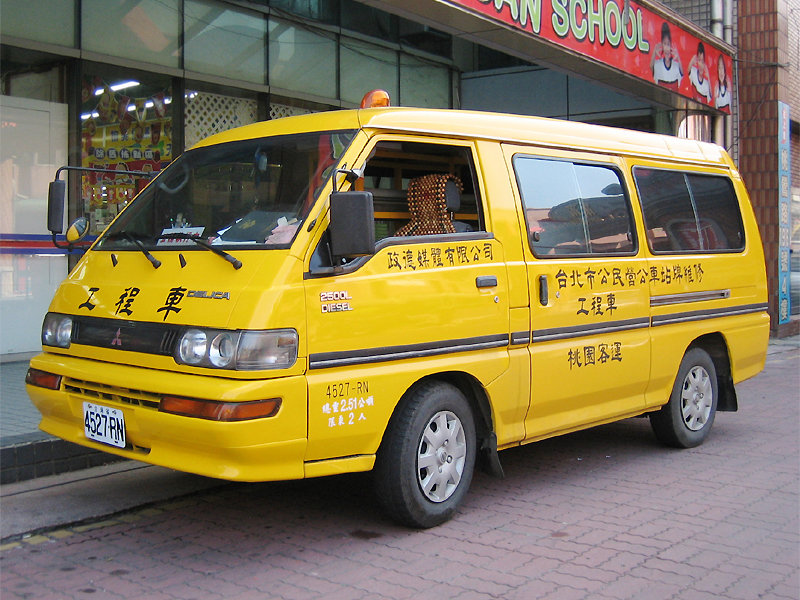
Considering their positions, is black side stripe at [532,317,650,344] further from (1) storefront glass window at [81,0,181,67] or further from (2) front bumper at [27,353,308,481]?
(1) storefront glass window at [81,0,181,67]

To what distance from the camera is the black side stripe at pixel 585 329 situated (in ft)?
17.7

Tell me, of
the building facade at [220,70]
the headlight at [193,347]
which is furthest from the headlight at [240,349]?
the building facade at [220,70]

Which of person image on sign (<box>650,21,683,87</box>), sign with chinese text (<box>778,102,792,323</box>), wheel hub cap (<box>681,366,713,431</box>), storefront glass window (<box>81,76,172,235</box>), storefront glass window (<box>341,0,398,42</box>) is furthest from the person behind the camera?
sign with chinese text (<box>778,102,792,323</box>)

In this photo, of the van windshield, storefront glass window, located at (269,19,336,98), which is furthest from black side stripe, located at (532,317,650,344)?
storefront glass window, located at (269,19,336,98)

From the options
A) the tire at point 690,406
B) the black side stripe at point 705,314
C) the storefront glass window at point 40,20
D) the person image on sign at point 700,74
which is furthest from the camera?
the person image on sign at point 700,74

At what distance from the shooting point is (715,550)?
4.53 meters

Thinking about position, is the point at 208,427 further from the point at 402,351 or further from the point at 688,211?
the point at 688,211

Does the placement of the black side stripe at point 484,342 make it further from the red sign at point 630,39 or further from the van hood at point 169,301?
the red sign at point 630,39

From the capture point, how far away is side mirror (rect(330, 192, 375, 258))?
4.17m

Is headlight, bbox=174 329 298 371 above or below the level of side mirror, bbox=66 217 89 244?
below

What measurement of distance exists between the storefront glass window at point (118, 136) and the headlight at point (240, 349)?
6.08m

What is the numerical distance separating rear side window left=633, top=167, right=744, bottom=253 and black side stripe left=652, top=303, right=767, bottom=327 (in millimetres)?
481

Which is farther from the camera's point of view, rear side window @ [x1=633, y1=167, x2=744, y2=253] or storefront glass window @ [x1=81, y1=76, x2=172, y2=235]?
storefront glass window @ [x1=81, y1=76, x2=172, y2=235]

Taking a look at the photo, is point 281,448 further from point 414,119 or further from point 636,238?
point 636,238
